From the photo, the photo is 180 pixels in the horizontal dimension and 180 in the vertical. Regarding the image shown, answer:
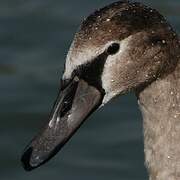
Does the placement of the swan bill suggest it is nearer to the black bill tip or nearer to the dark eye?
the black bill tip

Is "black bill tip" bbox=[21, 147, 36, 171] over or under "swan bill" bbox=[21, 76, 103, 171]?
under

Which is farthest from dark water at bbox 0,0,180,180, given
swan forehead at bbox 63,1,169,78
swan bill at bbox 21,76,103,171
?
swan forehead at bbox 63,1,169,78

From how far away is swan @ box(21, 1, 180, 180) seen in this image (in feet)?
23.4

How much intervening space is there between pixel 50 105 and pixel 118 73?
3718 mm

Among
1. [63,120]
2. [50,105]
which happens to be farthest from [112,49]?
[50,105]

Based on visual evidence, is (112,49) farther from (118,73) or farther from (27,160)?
(27,160)

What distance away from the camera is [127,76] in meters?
7.34

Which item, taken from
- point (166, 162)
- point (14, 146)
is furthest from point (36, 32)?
point (166, 162)

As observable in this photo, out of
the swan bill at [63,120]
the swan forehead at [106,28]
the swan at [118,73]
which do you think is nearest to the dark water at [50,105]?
the swan at [118,73]

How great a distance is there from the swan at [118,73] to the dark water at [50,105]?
2.62m

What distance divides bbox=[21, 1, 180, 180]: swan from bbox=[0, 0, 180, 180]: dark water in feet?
8.58

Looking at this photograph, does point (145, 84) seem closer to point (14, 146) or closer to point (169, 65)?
point (169, 65)

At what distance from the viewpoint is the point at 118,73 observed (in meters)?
7.29

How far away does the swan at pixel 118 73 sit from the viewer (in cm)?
712
